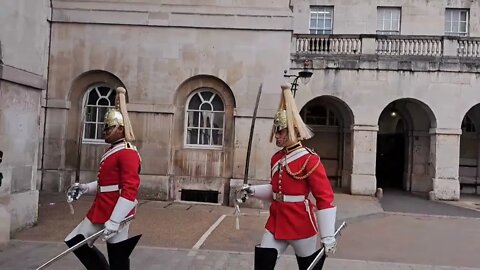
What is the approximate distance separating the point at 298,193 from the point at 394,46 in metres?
15.8

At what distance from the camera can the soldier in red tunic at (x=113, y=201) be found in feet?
15.3

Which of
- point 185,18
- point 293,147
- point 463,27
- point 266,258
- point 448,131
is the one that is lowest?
point 266,258

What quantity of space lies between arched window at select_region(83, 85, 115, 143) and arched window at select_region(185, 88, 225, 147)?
248 cm

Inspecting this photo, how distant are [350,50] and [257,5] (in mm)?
6369

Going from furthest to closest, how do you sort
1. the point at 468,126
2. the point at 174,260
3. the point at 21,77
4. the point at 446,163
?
1. the point at 468,126
2. the point at 446,163
3. the point at 21,77
4. the point at 174,260

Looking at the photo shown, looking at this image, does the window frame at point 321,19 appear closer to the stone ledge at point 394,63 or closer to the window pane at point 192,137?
the stone ledge at point 394,63

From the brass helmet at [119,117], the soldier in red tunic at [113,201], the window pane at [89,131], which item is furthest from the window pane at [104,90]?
the soldier in red tunic at [113,201]

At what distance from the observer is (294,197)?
4402 mm

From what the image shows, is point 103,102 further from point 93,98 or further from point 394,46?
point 394,46

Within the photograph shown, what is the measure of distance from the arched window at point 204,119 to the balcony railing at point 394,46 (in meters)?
6.05

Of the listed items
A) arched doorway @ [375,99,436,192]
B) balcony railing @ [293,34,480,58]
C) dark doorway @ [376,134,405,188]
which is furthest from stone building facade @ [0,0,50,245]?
dark doorway @ [376,134,405,188]

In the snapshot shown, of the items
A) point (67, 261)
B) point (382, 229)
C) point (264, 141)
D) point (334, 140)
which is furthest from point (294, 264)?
point (334, 140)

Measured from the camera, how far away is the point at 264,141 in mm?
13438

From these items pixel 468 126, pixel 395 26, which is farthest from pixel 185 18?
pixel 468 126
